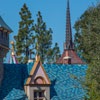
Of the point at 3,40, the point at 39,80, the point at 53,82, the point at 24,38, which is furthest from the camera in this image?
the point at 24,38

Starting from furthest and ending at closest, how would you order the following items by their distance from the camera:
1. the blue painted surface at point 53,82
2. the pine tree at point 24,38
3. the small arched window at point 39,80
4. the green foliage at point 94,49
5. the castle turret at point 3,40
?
the pine tree at point 24,38
the castle turret at point 3,40
the small arched window at point 39,80
the blue painted surface at point 53,82
the green foliage at point 94,49

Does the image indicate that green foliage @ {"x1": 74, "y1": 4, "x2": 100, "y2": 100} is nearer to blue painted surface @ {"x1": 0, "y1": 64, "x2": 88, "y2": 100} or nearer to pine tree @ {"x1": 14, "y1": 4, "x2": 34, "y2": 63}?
blue painted surface @ {"x1": 0, "y1": 64, "x2": 88, "y2": 100}

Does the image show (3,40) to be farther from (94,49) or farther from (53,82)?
(94,49)

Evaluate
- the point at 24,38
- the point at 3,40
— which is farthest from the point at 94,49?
the point at 24,38

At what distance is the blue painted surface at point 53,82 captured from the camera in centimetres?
2687

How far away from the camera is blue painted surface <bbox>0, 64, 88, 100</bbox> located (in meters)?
26.9

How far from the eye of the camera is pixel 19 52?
46.1m

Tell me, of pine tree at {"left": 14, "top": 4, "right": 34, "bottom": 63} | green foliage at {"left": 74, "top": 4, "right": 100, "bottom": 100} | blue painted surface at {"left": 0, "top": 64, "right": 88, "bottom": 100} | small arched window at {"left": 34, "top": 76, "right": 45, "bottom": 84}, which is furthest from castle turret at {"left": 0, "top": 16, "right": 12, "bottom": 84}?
pine tree at {"left": 14, "top": 4, "right": 34, "bottom": 63}

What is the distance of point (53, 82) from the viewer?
2834 centimetres

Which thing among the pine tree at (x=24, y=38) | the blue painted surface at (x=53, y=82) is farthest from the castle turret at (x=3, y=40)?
the pine tree at (x=24, y=38)

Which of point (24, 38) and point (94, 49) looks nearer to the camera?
point (94, 49)

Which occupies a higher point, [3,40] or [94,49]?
[3,40]

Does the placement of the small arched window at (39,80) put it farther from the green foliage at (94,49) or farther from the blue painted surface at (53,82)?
the green foliage at (94,49)

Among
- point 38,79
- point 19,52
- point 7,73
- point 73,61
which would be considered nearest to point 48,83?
point 38,79
